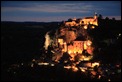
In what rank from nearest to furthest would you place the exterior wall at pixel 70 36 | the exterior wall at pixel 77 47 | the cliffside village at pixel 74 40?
the cliffside village at pixel 74 40
the exterior wall at pixel 77 47
the exterior wall at pixel 70 36

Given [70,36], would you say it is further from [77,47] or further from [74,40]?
[77,47]

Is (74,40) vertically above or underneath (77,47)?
above

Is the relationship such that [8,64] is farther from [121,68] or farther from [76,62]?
[121,68]

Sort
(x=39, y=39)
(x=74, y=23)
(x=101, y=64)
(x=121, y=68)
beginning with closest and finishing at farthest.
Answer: (x=121, y=68) < (x=101, y=64) < (x=74, y=23) < (x=39, y=39)

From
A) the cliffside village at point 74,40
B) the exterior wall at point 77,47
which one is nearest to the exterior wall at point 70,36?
the cliffside village at point 74,40

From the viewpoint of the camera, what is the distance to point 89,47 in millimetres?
27641

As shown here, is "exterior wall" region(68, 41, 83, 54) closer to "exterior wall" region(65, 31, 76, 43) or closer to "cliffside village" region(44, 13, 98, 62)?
"cliffside village" region(44, 13, 98, 62)

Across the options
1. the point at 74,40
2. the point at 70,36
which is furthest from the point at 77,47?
the point at 70,36

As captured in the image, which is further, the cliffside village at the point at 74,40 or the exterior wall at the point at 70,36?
the exterior wall at the point at 70,36

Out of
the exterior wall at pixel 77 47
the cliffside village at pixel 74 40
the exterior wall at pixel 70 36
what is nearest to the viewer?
the cliffside village at pixel 74 40

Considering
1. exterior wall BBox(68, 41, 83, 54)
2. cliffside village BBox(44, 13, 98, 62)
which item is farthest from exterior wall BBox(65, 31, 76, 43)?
exterior wall BBox(68, 41, 83, 54)

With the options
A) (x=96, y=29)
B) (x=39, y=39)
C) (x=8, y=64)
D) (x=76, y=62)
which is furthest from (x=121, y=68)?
(x=39, y=39)

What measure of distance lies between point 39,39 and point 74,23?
15985mm

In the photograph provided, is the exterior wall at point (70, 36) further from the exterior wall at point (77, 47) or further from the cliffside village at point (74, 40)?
the exterior wall at point (77, 47)
